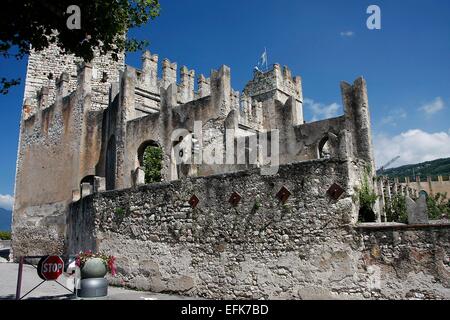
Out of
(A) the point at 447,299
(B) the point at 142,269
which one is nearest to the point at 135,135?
(B) the point at 142,269

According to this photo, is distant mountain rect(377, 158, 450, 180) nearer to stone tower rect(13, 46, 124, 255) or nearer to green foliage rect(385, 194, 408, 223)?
stone tower rect(13, 46, 124, 255)

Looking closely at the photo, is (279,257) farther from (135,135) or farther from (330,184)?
(135,135)

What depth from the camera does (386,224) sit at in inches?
310

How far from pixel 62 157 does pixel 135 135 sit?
261 inches

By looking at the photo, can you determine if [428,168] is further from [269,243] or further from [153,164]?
[269,243]

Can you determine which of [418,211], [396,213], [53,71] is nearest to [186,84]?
[53,71]

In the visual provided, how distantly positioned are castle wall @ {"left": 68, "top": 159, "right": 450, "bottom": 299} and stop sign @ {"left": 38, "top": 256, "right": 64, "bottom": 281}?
3499 millimetres

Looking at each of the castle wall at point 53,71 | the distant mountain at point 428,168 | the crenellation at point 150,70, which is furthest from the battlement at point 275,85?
the distant mountain at point 428,168

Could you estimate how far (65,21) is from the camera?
8.18m

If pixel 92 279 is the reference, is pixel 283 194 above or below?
above

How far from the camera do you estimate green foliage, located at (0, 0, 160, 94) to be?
774 centimetres

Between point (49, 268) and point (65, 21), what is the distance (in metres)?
5.33

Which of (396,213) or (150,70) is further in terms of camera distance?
(150,70)

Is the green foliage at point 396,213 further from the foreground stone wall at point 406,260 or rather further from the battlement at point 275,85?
the battlement at point 275,85
